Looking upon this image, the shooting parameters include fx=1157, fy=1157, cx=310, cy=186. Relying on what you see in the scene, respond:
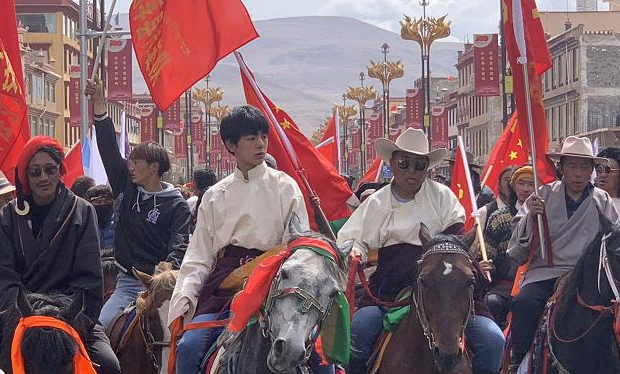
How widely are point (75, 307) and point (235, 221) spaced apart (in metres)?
1.07

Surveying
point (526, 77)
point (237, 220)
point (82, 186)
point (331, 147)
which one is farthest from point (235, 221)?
point (331, 147)

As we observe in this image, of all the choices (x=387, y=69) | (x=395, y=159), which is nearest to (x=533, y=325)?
(x=395, y=159)

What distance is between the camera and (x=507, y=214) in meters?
11.0

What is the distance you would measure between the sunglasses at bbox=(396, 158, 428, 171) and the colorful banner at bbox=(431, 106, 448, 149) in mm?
55468

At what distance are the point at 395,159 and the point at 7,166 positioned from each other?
11.6ft

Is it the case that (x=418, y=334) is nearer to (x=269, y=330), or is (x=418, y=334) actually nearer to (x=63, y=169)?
(x=269, y=330)

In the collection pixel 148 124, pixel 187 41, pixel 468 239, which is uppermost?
pixel 187 41

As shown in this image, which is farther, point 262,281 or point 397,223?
point 397,223

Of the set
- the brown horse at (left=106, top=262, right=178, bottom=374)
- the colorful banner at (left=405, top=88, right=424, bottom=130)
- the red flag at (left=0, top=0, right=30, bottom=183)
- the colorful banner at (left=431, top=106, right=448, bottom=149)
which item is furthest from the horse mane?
the colorful banner at (left=431, top=106, right=448, bottom=149)

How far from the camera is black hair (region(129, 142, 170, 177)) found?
9617 mm

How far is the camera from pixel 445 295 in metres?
6.70

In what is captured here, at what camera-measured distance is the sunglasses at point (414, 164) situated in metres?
7.96

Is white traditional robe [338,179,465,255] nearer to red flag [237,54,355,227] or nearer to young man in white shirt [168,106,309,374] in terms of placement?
young man in white shirt [168,106,309,374]

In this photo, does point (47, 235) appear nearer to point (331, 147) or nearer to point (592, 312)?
point (592, 312)
